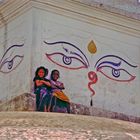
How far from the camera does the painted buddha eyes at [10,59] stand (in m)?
10.3

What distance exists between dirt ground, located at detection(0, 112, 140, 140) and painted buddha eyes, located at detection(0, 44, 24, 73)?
107 inches

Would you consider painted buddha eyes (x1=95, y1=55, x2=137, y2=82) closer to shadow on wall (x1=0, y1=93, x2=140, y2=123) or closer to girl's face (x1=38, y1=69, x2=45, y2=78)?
shadow on wall (x1=0, y1=93, x2=140, y2=123)

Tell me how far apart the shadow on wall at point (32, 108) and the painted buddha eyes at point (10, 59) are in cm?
62

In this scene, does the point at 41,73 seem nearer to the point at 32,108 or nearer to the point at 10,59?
the point at 32,108

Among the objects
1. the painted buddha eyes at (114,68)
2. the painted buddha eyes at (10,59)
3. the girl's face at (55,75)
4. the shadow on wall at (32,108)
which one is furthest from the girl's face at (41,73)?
the painted buddha eyes at (114,68)

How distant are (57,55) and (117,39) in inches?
52.8

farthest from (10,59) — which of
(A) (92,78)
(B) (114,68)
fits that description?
(B) (114,68)

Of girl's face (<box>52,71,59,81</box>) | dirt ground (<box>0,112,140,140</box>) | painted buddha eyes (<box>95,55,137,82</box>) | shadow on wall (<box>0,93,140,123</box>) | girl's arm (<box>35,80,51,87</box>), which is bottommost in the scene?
dirt ground (<box>0,112,140,140</box>)

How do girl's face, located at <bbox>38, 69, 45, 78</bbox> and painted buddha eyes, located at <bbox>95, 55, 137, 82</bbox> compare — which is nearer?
girl's face, located at <bbox>38, 69, 45, 78</bbox>

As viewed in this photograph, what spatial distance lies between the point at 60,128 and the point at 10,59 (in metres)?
4.12

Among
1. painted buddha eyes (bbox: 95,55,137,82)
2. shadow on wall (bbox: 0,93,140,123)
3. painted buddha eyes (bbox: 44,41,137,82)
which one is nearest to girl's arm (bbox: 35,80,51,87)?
shadow on wall (bbox: 0,93,140,123)

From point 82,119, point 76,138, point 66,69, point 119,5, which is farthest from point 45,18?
point 76,138

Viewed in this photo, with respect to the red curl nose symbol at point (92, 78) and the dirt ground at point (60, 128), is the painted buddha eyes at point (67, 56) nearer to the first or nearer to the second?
the red curl nose symbol at point (92, 78)

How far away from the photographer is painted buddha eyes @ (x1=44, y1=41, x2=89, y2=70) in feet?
33.0
